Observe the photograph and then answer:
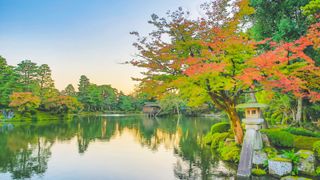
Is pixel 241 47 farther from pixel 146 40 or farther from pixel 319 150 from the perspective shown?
pixel 319 150

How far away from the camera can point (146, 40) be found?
1034 centimetres

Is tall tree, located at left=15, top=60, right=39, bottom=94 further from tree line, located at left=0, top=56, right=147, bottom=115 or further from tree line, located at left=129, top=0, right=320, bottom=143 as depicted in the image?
tree line, located at left=129, top=0, right=320, bottom=143

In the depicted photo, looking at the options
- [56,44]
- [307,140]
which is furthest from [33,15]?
[307,140]

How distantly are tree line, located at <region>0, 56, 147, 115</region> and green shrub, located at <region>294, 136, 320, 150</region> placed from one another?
42.9 feet

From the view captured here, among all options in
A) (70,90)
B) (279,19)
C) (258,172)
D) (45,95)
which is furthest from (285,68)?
(70,90)

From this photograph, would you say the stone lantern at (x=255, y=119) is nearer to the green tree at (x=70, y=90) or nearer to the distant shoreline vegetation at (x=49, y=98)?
the distant shoreline vegetation at (x=49, y=98)

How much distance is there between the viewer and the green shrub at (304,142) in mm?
9717

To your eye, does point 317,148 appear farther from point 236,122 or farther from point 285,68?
point 236,122

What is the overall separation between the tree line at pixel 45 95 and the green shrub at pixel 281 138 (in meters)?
12.2

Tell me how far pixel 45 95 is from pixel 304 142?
41.8 metres

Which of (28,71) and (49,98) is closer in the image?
(49,98)

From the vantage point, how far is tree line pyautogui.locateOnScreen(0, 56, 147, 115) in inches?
1436

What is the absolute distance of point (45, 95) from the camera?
42469 mm

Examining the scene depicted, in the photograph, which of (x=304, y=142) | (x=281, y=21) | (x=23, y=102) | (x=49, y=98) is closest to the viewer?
(x=304, y=142)
